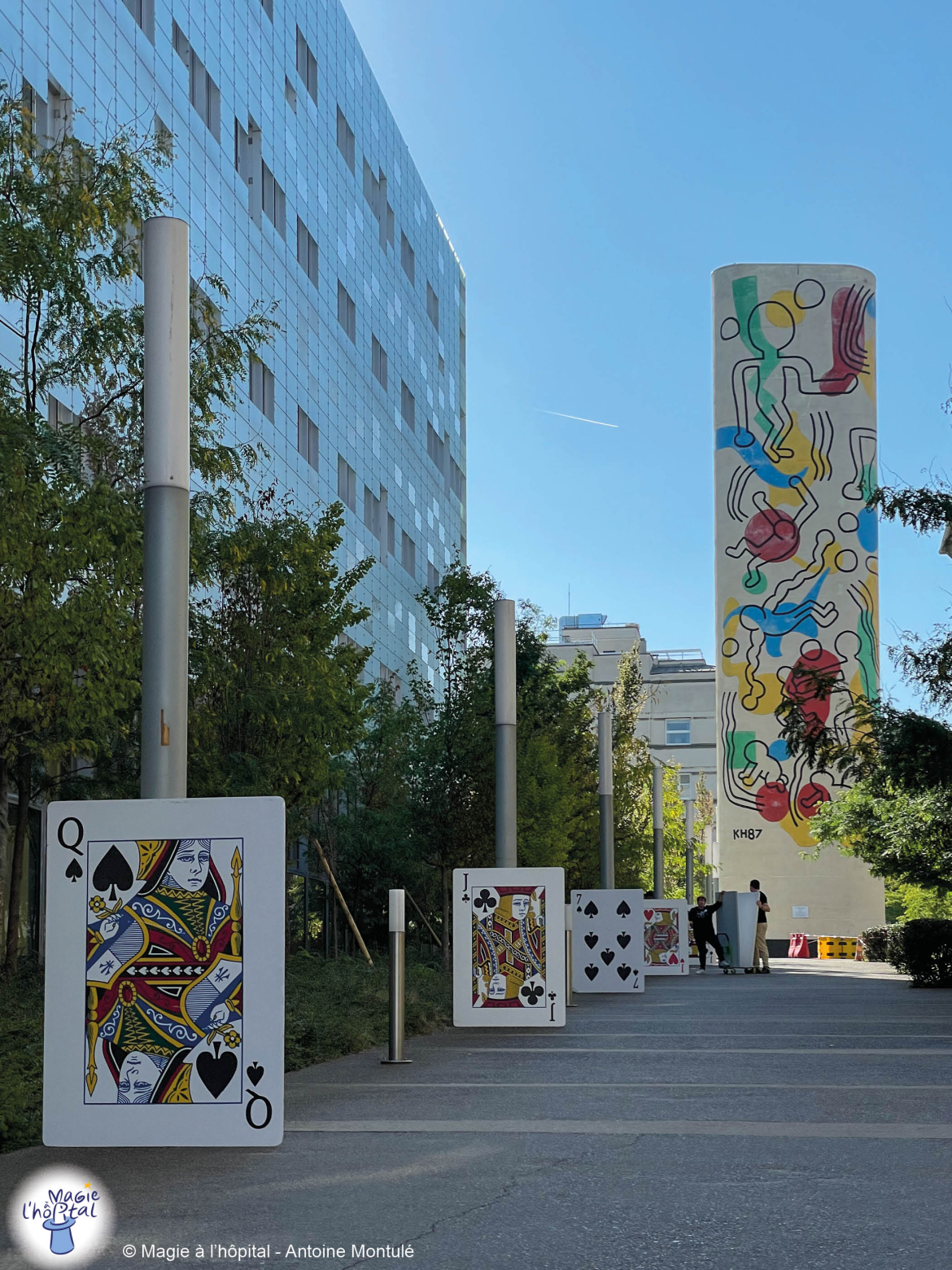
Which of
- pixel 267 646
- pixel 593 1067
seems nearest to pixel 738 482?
pixel 267 646

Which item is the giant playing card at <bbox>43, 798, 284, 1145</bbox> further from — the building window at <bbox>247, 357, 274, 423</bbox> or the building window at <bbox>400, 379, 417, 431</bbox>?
the building window at <bbox>400, 379, 417, 431</bbox>

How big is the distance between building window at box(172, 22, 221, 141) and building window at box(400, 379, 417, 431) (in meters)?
24.1

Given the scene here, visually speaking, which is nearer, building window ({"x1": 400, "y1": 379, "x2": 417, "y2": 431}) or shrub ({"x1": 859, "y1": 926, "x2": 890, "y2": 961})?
shrub ({"x1": 859, "y1": 926, "x2": 890, "y2": 961})

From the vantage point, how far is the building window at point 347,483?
53.6m

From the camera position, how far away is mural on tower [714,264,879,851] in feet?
221

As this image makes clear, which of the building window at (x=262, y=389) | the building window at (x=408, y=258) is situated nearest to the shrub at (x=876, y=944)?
the building window at (x=262, y=389)

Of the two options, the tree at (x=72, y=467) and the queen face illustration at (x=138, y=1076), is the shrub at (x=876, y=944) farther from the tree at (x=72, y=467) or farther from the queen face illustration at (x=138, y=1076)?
the queen face illustration at (x=138, y=1076)

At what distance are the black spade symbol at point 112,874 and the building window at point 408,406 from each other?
57.2m

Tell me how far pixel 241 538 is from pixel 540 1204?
14918mm

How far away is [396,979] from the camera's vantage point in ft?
43.6

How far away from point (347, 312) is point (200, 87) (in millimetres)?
16273

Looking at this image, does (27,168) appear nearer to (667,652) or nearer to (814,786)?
(814,786)

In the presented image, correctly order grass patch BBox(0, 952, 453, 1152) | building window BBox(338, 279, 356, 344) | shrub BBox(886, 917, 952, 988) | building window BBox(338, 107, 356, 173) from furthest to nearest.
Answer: building window BBox(338, 107, 356, 173)
building window BBox(338, 279, 356, 344)
shrub BBox(886, 917, 952, 988)
grass patch BBox(0, 952, 453, 1152)

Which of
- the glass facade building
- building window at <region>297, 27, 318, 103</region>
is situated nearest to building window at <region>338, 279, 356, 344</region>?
the glass facade building
